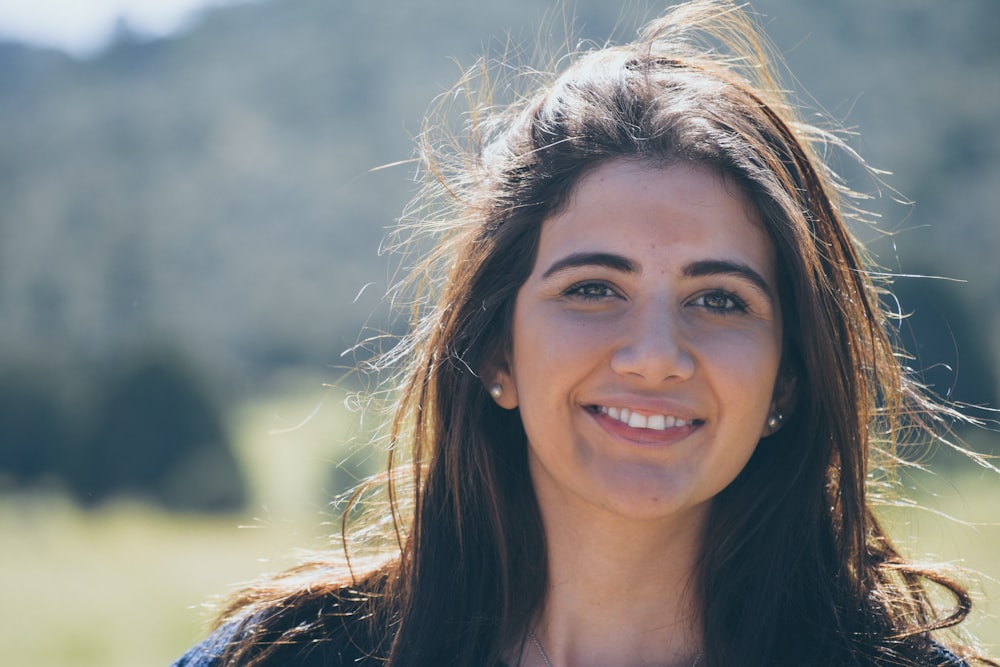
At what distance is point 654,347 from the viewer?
6.23 feet

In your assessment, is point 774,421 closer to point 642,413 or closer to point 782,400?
point 782,400

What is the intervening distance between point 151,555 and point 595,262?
12.1m

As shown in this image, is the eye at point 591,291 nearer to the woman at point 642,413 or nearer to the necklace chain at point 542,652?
the woman at point 642,413

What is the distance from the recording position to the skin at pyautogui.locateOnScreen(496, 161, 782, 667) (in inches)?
76.7

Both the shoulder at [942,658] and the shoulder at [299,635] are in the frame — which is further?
the shoulder at [299,635]

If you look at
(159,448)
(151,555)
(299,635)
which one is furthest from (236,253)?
(299,635)

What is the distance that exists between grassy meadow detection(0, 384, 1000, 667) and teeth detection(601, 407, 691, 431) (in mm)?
4580

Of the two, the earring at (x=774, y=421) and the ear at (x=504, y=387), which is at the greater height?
the ear at (x=504, y=387)

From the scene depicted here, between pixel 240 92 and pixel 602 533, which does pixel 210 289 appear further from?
→ pixel 602 533

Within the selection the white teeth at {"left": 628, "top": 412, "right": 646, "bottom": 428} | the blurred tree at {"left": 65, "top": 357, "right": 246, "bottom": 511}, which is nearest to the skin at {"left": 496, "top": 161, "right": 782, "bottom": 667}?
the white teeth at {"left": 628, "top": 412, "right": 646, "bottom": 428}

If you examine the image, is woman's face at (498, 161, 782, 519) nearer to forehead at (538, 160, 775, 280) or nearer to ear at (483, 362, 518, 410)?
forehead at (538, 160, 775, 280)

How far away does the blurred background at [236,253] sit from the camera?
1319 cm

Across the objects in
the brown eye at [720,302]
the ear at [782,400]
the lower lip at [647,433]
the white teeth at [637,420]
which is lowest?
the lower lip at [647,433]

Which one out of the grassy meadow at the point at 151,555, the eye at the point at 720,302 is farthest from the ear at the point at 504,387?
the grassy meadow at the point at 151,555
